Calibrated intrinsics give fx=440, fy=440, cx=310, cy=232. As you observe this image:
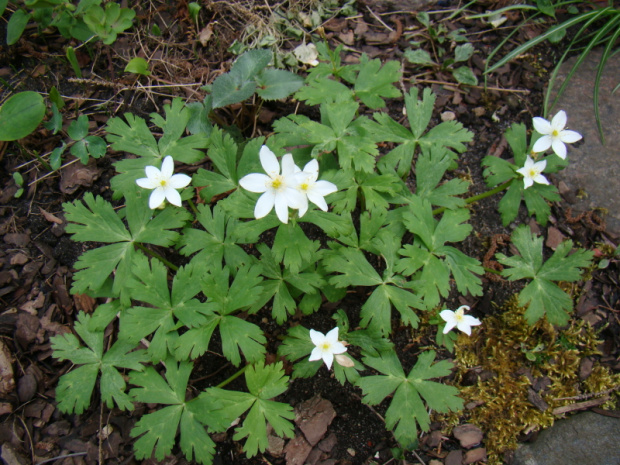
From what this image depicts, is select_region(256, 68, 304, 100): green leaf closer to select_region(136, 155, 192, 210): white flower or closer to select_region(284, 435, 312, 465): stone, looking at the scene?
select_region(136, 155, 192, 210): white flower

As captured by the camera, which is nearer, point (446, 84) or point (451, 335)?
point (451, 335)

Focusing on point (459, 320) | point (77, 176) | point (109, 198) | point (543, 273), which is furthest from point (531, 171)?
point (77, 176)

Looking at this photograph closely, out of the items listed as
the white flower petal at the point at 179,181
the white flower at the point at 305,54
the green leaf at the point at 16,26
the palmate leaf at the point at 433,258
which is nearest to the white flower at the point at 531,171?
the palmate leaf at the point at 433,258

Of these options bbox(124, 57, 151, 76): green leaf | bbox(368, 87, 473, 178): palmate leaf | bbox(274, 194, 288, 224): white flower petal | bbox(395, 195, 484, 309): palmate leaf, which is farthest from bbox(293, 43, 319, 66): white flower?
bbox(274, 194, 288, 224): white flower petal

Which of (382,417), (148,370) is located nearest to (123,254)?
(148,370)

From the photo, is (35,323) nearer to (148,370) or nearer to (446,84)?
(148,370)

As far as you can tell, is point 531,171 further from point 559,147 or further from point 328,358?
point 328,358
